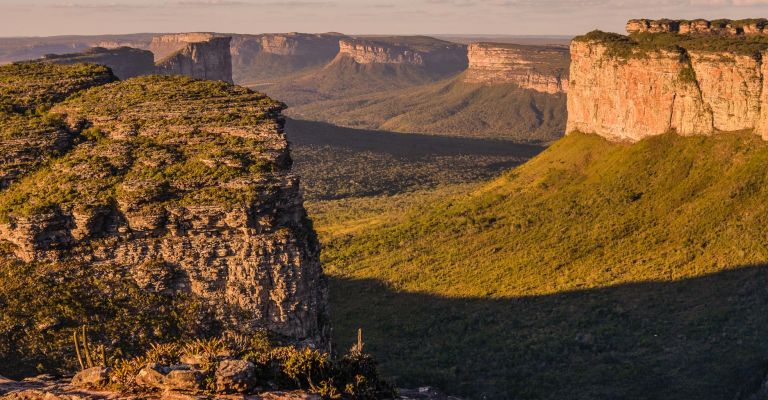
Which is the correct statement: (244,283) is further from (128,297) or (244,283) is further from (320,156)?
(320,156)

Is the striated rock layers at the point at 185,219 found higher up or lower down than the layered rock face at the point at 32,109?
lower down

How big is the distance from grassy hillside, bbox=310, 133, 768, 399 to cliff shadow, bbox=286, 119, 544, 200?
42.0 meters

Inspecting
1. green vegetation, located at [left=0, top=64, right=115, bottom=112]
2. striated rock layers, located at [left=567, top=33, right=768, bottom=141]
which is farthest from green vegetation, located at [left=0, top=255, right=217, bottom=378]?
striated rock layers, located at [left=567, top=33, right=768, bottom=141]

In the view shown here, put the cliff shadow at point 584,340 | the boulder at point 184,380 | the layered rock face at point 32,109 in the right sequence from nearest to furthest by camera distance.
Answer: the boulder at point 184,380, the layered rock face at point 32,109, the cliff shadow at point 584,340

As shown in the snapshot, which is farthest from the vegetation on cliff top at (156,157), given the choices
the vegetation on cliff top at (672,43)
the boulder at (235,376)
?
the vegetation on cliff top at (672,43)

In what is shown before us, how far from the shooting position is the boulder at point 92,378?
27875 mm

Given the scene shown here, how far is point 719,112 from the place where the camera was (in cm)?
7225

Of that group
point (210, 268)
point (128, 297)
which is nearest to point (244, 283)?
point (210, 268)

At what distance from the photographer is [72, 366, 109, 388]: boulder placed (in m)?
27.9

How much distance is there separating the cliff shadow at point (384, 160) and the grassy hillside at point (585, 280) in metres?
42.0

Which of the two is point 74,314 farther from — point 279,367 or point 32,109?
point 32,109

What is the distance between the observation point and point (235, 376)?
88.5 ft

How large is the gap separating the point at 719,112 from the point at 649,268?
17.8m

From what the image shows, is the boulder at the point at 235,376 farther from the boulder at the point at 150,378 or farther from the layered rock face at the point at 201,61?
the layered rock face at the point at 201,61
